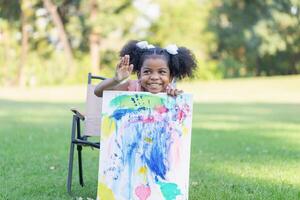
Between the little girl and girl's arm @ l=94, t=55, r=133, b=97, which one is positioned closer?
girl's arm @ l=94, t=55, r=133, b=97

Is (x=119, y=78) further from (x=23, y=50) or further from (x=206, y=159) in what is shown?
(x=23, y=50)

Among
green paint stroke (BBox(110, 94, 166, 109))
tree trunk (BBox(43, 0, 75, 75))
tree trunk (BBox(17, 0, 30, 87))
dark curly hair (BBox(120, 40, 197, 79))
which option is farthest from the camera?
tree trunk (BBox(17, 0, 30, 87))

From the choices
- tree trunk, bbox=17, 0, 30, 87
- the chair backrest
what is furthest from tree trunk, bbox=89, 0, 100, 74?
the chair backrest

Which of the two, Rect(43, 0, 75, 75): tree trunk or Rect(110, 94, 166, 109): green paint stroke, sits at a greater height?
Rect(43, 0, 75, 75): tree trunk

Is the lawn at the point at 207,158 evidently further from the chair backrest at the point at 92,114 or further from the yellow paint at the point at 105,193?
the yellow paint at the point at 105,193

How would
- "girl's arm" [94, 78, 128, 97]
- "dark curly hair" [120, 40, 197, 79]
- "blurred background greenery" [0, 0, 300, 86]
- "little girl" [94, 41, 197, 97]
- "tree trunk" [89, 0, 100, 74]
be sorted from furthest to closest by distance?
1. "blurred background greenery" [0, 0, 300, 86]
2. "tree trunk" [89, 0, 100, 74]
3. "dark curly hair" [120, 40, 197, 79]
4. "little girl" [94, 41, 197, 97]
5. "girl's arm" [94, 78, 128, 97]

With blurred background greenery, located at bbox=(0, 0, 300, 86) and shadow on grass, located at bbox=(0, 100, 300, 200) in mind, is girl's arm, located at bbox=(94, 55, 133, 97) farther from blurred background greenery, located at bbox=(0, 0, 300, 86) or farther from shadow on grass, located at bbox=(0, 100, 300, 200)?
blurred background greenery, located at bbox=(0, 0, 300, 86)

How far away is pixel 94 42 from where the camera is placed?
38156 millimetres

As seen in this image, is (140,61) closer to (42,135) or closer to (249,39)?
(42,135)

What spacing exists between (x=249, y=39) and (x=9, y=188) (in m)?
36.3

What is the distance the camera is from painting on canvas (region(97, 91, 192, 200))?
4.30 meters

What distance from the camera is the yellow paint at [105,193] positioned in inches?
173

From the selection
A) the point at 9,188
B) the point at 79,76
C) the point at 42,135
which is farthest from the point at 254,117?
the point at 79,76

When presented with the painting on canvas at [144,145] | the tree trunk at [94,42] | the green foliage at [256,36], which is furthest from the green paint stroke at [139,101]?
the green foliage at [256,36]
